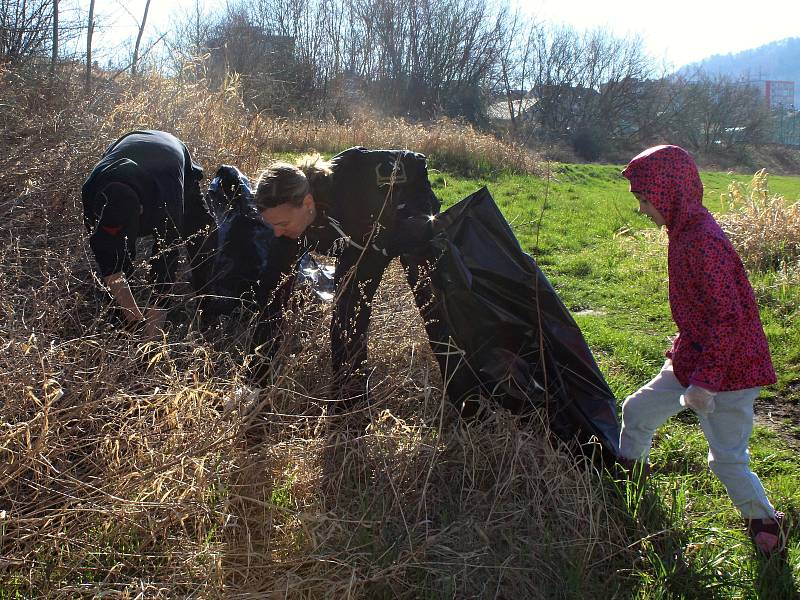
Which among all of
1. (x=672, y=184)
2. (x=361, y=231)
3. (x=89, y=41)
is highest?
(x=89, y=41)

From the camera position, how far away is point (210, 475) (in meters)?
2.09

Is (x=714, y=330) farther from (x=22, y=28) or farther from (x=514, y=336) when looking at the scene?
(x=22, y=28)

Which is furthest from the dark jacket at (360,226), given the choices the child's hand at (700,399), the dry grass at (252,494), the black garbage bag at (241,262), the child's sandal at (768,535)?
the child's sandal at (768,535)

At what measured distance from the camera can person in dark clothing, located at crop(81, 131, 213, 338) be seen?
8.87 feet

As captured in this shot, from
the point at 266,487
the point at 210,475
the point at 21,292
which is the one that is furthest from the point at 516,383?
the point at 21,292

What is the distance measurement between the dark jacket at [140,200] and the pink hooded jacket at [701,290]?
1.81 m

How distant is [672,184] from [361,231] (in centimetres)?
120

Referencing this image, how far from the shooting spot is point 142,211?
2.98 metres

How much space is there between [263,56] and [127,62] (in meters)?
12.6

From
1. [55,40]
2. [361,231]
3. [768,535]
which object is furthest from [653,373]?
[55,40]

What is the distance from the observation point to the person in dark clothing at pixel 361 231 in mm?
2713

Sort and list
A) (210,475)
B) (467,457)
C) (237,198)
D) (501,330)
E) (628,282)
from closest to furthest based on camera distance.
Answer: (210,475) < (467,457) < (501,330) < (237,198) < (628,282)

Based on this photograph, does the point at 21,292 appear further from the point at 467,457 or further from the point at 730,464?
the point at 730,464

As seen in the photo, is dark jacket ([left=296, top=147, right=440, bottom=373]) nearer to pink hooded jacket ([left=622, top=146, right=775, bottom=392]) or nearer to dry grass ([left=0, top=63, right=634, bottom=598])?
dry grass ([left=0, top=63, right=634, bottom=598])
